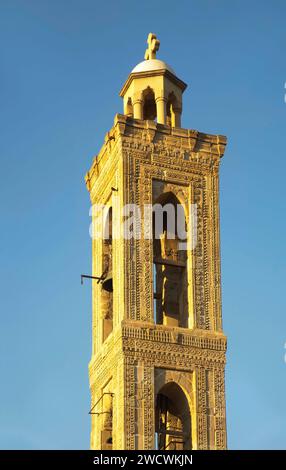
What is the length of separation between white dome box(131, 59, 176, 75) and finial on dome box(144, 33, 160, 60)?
0.56m

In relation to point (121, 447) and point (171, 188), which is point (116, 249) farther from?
point (121, 447)

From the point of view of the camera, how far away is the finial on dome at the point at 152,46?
47094 mm

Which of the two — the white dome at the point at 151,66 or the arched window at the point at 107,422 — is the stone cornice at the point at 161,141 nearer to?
the white dome at the point at 151,66

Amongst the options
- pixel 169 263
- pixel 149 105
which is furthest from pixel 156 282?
pixel 149 105

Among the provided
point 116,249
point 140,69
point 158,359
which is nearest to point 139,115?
point 140,69

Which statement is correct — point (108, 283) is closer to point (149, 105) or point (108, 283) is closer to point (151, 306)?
point (151, 306)

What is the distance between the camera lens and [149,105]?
153 ft

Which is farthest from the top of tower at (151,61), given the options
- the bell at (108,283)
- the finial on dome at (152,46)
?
the bell at (108,283)

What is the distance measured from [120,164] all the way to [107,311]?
3.87m

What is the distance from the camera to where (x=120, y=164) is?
144ft

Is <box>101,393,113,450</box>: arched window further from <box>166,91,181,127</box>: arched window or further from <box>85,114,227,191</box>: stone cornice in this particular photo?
<box>166,91,181,127</box>: arched window

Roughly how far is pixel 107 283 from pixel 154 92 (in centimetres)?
533

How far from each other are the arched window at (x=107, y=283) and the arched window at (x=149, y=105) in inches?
126

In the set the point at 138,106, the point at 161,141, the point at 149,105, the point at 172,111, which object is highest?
the point at 149,105
